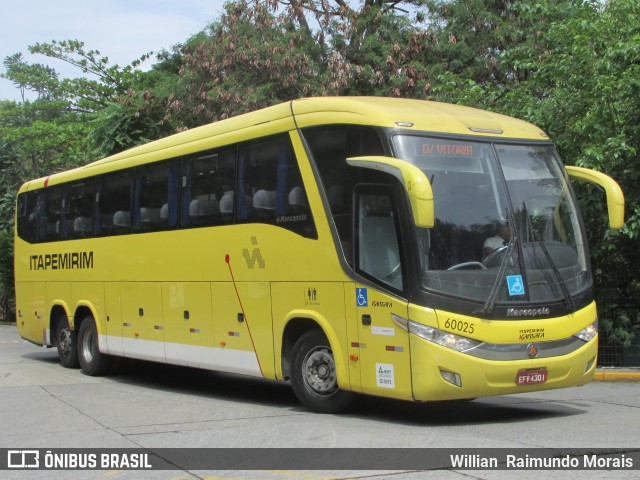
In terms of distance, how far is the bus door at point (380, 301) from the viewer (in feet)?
29.1

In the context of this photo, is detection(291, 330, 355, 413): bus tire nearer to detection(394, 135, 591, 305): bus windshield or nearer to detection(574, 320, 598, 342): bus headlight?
Result: detection(394, 135, 591, 305): bus windshield

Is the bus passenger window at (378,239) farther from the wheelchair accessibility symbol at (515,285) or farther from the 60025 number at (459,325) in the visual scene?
the wheelchair accessibility symbol at (515,285)

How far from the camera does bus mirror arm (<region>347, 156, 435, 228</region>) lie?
7973 mm

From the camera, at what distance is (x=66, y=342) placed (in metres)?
16.5

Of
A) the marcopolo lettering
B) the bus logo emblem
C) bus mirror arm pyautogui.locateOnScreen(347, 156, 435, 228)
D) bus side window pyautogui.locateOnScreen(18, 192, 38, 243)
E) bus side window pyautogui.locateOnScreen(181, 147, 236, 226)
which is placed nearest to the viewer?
bus mirror arm pyautogui.locateOnScreen(347, 156, 435, 228)

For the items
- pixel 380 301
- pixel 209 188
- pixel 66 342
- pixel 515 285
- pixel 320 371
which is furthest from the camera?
pixel 66 342

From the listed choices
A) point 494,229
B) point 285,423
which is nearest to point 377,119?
point 494,229

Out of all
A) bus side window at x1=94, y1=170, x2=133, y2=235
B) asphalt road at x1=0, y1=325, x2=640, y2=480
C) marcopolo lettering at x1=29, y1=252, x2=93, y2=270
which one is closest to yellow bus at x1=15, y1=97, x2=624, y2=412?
asphalt road at x1=0, y1=325, x2=640, y2=480

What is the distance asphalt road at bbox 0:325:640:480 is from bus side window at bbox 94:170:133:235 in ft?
8.66

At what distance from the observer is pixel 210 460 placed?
749 centimetres

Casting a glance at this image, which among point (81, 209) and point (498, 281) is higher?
point (81, 209)

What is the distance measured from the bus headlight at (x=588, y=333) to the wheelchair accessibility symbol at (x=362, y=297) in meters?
2.29

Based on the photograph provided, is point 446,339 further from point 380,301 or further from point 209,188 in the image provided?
point 209,188

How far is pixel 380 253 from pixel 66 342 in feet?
30.7
